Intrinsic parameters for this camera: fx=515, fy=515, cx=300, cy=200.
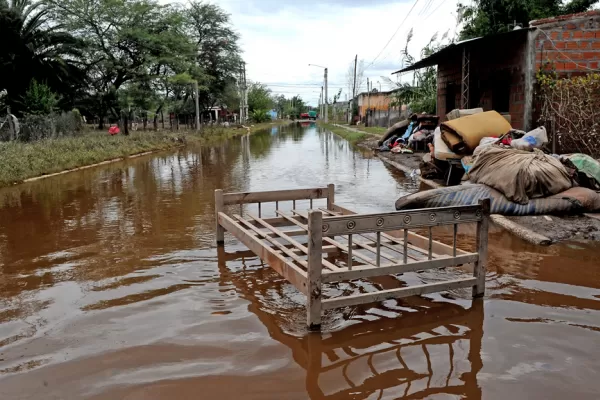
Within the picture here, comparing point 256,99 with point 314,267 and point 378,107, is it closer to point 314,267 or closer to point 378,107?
point 378,107


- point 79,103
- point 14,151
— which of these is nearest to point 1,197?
point 14,151

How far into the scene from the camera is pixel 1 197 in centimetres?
1015

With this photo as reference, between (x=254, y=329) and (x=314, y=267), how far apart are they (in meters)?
0.70

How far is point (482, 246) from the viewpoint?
4.11 metres

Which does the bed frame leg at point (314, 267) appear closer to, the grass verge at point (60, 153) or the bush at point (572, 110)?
the bush at point (572, 110)

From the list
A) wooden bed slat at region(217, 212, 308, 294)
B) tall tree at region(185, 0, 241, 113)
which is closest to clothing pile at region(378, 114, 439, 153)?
wooden bed slat at region(217, 212, 308, 294)

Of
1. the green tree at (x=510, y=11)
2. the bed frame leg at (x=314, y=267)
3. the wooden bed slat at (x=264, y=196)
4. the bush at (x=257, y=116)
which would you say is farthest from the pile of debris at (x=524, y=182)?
the bush at (x=257, y=116)

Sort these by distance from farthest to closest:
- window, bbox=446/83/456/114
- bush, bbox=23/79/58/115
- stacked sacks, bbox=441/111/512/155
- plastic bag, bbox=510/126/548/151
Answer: bush, bbox=23/79/58/115 < window, bbox=446/83/456/114 < stacked sacks, bbox=441/111/512/155 < plastic bag, bbox=510/126/548/151

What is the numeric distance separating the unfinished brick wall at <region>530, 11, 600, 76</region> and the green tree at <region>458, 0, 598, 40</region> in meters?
8.05

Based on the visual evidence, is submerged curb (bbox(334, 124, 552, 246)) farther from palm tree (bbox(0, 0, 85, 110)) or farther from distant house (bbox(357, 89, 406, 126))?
palm tree (bbox(0, 0, 85, 110))

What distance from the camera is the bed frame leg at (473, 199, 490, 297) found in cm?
406

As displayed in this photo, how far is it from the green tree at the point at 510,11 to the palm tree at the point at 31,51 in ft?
63.7

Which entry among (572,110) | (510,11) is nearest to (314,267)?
(572,110)

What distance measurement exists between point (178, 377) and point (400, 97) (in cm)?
→ 2339
